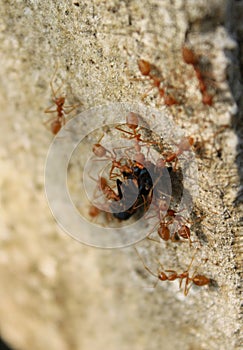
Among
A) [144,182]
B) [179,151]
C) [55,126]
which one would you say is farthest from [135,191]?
[55,126]

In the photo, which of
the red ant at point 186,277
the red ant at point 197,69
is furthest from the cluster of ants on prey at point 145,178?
the red ant at point 197,69

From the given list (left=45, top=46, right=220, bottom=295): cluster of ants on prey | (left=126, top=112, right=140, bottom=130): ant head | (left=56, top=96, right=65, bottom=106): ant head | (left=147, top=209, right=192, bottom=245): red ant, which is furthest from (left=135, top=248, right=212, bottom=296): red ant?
(left=56, top=96, right=65, bottom=106): ant head

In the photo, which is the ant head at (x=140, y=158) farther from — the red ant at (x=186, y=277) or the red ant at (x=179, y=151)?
the red ant at (x=186, y=277)

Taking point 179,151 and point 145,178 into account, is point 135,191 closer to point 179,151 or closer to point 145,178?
point 145,178

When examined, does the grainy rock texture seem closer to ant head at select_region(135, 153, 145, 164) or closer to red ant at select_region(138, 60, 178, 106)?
red ant at select_region(138, 60, 178, 106)

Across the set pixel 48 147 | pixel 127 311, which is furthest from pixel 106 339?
pixel 48 147

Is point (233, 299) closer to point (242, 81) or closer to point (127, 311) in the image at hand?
point (127, 311)
